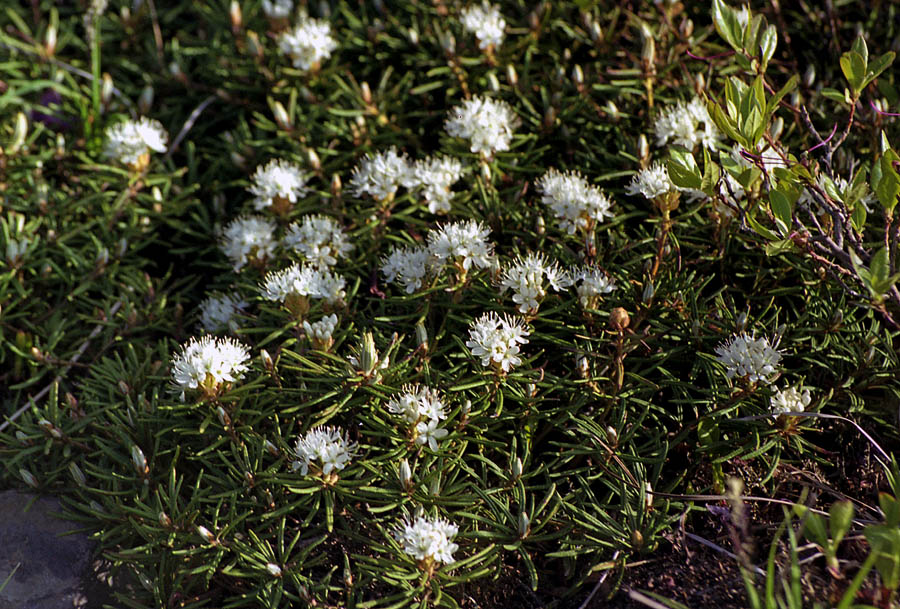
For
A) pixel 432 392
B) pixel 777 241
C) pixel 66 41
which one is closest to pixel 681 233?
pixel 777 241

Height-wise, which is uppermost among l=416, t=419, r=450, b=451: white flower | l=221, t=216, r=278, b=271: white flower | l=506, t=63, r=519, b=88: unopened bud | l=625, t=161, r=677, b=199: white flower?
l=625, t=161, r=677, b=199: white flower

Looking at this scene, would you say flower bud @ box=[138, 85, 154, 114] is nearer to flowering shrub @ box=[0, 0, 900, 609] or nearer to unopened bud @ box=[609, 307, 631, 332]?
flowering shrub @ box=[0, 0, 900, 609]

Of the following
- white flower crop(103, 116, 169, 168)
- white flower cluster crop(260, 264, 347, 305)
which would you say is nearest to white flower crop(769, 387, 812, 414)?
white flower cluster crop(260, 264, 347, 305)

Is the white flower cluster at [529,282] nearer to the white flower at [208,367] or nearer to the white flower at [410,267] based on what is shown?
the white flower at [410,267]

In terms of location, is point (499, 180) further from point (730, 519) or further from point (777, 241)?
point (730, 519)

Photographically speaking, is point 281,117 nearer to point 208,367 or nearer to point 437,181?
point 437,181

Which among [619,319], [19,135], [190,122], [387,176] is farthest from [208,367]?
[19,135]
